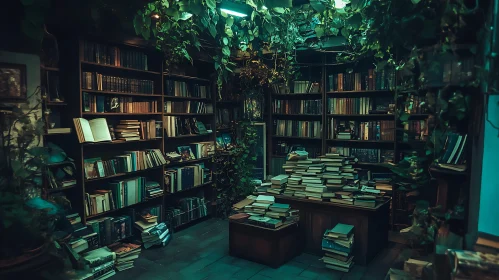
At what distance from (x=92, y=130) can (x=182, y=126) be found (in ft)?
4.99

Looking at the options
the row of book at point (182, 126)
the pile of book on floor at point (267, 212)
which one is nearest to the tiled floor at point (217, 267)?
the pile of book on floor at point (267, 212)

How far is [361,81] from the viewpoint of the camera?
5.32m

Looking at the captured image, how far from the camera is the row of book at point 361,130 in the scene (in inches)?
203

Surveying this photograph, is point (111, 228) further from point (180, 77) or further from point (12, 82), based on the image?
point (180, 77)

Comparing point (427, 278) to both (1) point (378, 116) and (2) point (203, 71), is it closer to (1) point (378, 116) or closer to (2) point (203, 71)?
(1) point (378, 116)

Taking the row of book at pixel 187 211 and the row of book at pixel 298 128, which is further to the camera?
the row of book at pixel 298 128

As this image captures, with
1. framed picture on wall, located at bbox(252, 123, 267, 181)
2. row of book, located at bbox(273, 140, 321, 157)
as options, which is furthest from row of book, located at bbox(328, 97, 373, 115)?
framed picture on wall, located at bbox(252, 123, 267, 181)

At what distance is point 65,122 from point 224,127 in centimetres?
253

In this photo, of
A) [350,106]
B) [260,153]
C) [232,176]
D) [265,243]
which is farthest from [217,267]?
[350,106]

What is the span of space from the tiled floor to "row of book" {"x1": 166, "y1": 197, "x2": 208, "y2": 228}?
0.49m

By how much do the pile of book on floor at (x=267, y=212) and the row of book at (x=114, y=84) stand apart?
193 centimetres

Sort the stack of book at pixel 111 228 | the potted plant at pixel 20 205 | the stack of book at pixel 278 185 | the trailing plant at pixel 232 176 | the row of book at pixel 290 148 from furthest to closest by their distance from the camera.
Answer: the row of book at pixel 290 148 → the trailing plant at pixel 232 176 → the stack of book at pixel 278 185 → the stack of book at pixel 111 228 → the potted plant at pixel 20 205

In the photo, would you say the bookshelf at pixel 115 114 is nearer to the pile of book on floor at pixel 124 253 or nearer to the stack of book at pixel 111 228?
the stack of book at pixel 111 228

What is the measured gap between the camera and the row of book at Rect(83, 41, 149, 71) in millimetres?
3883
